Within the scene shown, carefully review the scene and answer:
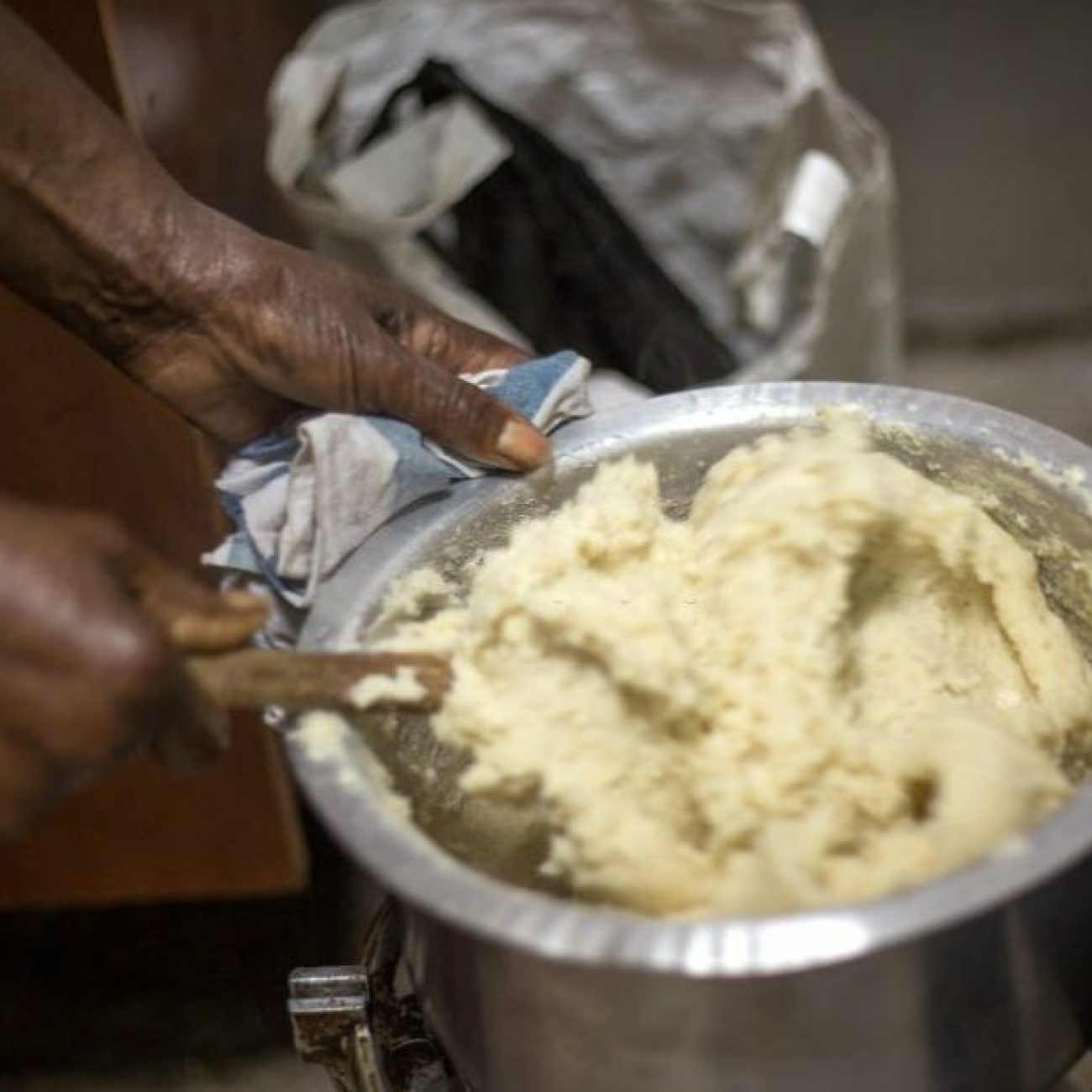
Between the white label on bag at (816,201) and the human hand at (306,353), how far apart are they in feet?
2.03

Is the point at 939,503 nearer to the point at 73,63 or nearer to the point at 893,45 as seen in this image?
the point at 73,63

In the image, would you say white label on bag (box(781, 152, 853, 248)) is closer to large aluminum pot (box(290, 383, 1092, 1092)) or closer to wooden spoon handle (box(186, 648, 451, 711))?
large aluminum pot (box(290, 383, 1092, 1092))

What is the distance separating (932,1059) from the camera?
18.9 inches

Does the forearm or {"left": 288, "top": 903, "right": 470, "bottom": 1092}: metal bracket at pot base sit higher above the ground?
the forearm

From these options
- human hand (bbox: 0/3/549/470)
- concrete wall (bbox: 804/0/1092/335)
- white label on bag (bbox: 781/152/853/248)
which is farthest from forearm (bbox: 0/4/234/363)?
concrete wall (bbox: 804/0/1092/335)

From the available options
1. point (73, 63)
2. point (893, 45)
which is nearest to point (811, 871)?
point (73, 63)

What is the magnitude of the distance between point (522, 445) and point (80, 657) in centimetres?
24

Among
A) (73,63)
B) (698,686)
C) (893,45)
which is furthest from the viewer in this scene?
(893,45)

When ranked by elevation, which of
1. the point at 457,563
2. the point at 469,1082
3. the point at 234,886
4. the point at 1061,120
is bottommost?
the point at 234,886

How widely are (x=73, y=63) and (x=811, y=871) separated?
716 millimetres

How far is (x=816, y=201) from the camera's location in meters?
1.27

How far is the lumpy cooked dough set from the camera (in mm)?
508

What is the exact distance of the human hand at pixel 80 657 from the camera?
471 mm

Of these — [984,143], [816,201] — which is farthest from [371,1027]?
[984,143]
